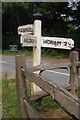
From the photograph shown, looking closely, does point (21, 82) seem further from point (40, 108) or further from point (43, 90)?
point (40, 108)

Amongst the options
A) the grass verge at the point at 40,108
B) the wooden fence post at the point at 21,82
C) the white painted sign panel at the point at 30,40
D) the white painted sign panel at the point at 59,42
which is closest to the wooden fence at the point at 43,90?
the wooden fence post at the point at 21,82

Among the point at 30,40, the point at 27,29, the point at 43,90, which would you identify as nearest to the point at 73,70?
the point at 30,40

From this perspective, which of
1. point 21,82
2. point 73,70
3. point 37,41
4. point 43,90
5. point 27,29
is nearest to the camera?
point 43,90

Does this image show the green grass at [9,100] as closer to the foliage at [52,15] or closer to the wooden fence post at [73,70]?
the wooden fence post at [73,70]

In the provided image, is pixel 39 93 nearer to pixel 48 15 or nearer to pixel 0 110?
pixel 0 110

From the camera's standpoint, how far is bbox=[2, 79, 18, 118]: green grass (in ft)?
17.2

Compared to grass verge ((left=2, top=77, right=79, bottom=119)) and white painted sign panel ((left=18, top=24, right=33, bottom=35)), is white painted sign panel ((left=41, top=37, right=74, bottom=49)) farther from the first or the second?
grass verge ((left=2, top=77, right=79, bottom=119))

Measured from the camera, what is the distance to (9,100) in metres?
6.20

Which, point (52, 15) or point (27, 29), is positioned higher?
point (52, 15)

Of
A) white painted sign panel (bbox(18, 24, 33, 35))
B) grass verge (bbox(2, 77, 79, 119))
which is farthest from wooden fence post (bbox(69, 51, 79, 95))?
white painted sign panel (bbox(18, 24, 33, 35))

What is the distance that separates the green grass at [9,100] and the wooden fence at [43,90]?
0.54 metres

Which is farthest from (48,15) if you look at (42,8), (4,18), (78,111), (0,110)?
(78,111)

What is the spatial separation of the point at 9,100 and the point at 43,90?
8.03ft

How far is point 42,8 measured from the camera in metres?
24.6
